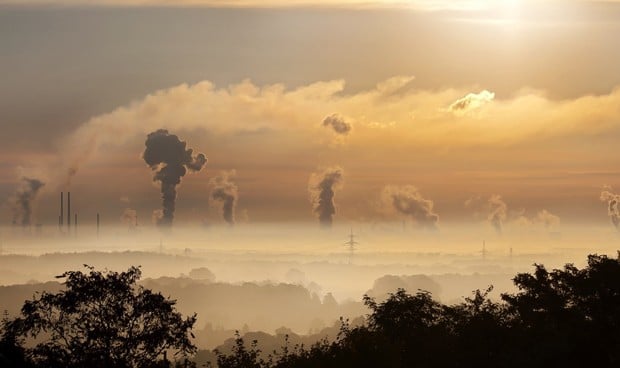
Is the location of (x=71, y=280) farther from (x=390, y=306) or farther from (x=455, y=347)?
(x=390, y=306)

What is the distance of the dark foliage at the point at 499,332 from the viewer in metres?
95.2

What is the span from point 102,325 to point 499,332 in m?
48.4

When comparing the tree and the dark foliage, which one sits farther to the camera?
the dark foliage

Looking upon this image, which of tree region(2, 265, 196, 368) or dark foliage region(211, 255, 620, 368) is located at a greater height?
tree region(2, 265, 196, 368)

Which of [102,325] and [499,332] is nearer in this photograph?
[102,325]

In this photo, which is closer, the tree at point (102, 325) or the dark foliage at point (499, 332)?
the tree at point (102, 325)

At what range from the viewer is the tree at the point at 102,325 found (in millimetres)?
75688

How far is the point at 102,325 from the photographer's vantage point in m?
77.4

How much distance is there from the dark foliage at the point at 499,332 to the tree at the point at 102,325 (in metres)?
13.6

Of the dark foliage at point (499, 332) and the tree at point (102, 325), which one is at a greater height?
the tree at point (102, 325)

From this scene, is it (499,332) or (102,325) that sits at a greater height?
(102,325)

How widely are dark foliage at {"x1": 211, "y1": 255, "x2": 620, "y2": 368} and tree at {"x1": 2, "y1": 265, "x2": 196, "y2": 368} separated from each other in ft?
44.6

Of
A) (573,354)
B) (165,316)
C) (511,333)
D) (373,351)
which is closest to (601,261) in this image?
(511,333)

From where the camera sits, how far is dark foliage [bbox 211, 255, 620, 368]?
95.2 m
